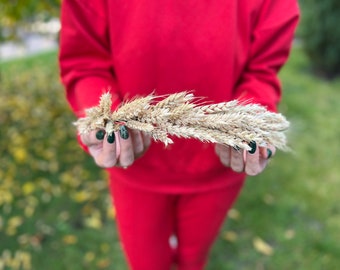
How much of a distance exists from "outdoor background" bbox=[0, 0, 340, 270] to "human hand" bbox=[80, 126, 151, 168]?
143 centimetres

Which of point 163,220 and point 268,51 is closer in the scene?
point 268,51

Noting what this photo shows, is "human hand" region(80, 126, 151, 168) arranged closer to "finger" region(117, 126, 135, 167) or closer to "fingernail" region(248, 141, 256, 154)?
"finger" region(117, 126, 135, 167)

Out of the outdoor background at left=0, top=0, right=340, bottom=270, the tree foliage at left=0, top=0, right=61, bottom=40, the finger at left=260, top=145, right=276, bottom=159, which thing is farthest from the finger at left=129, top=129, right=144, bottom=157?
the tree foliage at left=0, top=0, right=61, bottom=40

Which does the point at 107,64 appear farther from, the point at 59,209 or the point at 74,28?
the point at 59,209

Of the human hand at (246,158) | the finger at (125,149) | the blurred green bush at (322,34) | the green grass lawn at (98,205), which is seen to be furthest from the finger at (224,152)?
the blurred green bush at (322,34)

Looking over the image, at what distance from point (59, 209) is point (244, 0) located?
6.67ft

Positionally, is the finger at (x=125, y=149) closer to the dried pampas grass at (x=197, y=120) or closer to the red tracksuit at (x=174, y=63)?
the dried pampas grass at (x=197, y=120)

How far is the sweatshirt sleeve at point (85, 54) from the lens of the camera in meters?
1.13

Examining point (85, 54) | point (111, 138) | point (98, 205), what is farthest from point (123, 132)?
point (98, 205)

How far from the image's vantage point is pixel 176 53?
3.64 ft

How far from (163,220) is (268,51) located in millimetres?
745

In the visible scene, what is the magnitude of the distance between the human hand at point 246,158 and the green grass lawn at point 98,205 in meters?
0.92

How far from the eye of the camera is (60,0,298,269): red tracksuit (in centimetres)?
109

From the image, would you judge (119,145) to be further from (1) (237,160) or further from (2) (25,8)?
(2) (25,8)
